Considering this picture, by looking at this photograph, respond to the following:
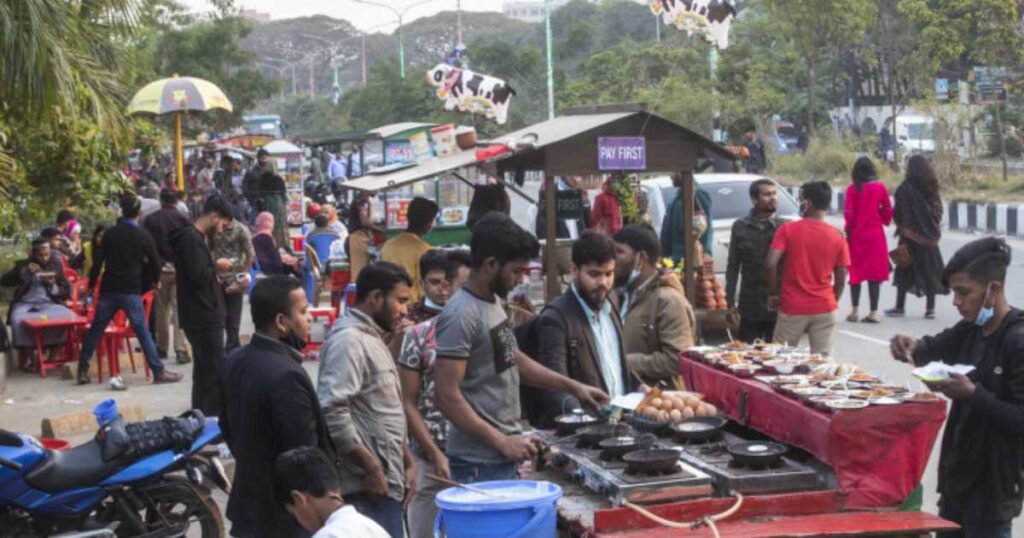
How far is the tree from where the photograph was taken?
124ft

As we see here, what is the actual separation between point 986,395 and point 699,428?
1458mm

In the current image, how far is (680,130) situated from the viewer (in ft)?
37.8

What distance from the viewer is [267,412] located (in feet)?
16.9

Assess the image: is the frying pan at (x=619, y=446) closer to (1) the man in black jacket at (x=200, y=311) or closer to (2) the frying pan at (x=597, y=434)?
(2) the frying pan at (x=597, y=434)

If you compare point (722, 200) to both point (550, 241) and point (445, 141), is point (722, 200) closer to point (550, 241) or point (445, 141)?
point (550, 241)

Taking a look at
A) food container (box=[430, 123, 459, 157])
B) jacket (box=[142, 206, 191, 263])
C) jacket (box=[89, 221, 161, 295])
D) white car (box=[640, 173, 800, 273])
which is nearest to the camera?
food container (box=[430, 123, 459, 157])

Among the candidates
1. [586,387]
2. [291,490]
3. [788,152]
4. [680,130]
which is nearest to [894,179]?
[788,152]

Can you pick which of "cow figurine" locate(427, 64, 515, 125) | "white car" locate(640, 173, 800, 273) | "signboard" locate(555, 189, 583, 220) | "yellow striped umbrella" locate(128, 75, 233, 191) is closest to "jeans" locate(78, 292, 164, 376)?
"signboard" locate(555, 189, 583, 220)

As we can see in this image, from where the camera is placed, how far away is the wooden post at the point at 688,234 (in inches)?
469

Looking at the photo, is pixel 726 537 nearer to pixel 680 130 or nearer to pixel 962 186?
pixel 680 130

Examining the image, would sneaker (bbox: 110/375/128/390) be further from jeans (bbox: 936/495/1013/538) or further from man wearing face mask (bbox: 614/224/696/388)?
jeans (bbox: 936/495/1013/538)

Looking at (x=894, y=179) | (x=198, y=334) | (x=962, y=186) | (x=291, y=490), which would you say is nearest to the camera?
(x=291, y=490)

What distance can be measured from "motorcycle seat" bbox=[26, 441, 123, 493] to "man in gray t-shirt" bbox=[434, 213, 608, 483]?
2202 millimetres

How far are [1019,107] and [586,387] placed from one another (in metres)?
32.6
